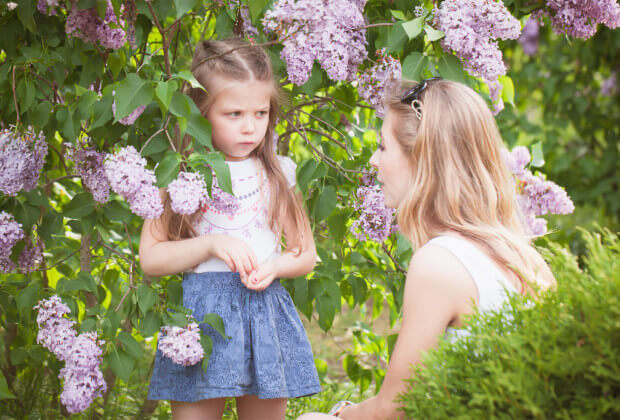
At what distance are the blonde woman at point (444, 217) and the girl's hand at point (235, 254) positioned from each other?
48 cm

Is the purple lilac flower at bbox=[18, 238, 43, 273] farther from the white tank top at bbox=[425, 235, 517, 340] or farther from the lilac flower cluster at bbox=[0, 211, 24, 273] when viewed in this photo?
the white tank top at bbox=[425, 235, 517, 340]

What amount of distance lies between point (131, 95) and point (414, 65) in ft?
3.11

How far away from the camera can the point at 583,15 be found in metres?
2.30

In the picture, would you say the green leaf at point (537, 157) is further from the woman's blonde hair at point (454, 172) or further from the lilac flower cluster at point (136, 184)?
the lilac flower cluster at point (136, 184)

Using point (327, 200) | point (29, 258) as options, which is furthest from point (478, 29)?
point (29, 258)

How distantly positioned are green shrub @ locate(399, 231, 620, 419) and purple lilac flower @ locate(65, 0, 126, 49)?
1328 millimetres

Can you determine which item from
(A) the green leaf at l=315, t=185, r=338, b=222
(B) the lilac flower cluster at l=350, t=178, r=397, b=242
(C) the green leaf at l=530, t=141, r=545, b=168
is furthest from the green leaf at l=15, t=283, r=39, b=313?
(C) the green leaf at l=530, t=141, r=545, b=168

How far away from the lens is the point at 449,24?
Answer: 1954 mm

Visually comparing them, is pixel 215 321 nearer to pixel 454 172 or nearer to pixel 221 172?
pixel 221 172

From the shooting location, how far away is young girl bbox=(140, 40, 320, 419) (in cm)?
Result: 206

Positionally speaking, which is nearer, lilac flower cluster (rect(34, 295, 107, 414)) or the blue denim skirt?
lilac flower cluster (rect(34, 295, 107, 414))

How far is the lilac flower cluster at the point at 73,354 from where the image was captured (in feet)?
6.07

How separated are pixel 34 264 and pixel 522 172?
1987 millimetres

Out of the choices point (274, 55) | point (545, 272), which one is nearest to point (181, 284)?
point (274, 55)
